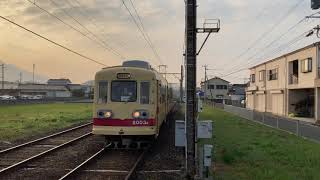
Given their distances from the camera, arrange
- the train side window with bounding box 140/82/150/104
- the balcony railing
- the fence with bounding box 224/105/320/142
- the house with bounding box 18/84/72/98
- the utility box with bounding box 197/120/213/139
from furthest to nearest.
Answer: the house with bounding box 18/84/72/98, the balcony railing, the fence with bounding box 224/105/320/142, the train side window with bounding box 140/82/150/104, the utility box with bounding box 197/120/213/139

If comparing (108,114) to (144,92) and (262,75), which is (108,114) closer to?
(144,92)

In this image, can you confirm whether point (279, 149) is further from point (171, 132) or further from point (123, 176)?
point (171, 132)

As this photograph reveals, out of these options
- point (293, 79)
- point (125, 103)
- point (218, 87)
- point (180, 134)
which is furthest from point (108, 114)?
point (218, 87)

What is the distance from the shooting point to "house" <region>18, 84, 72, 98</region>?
528ft

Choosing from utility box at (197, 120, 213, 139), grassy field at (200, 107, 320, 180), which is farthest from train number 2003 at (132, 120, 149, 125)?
utility box at (197, 120, 213, 139)

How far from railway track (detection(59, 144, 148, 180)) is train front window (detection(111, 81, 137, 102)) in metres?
1.98

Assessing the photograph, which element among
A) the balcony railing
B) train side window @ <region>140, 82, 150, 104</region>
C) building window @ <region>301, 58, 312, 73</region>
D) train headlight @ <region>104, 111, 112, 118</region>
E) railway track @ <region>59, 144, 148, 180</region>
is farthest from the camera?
the balcony railing

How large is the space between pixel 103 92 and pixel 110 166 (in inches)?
158

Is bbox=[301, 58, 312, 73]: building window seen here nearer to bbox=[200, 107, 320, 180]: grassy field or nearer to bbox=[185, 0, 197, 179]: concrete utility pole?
bbox=[200, 107, 320, 180]: grassy field

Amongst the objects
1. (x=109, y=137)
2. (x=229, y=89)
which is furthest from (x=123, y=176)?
(x=229, y=89)

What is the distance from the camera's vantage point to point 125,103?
18312mm

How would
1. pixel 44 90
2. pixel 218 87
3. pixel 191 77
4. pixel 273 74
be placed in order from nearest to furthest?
pixel 191 77, pixel 273 74, pixel 218 87, pixel 44 90

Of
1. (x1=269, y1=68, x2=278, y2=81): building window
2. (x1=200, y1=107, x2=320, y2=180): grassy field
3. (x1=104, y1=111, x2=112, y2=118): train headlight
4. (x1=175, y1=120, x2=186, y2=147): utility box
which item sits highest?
(x1=269, y1=68, x2=278, y2=81): building window

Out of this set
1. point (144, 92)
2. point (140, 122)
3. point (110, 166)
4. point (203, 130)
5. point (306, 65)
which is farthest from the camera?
point (306, 65)
